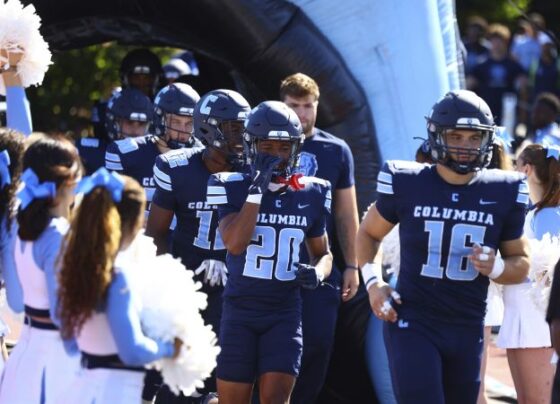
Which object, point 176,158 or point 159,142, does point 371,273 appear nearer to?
point 176,158

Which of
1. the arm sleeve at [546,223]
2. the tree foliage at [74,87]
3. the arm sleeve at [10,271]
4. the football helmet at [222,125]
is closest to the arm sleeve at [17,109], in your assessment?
the football helmet at [222,125]

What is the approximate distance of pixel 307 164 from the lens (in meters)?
7.11

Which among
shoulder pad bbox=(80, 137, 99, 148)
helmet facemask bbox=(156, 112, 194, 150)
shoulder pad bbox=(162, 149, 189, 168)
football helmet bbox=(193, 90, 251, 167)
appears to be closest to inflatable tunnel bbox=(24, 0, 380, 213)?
shoulder pad bbox=(80, 137, 99, 148)

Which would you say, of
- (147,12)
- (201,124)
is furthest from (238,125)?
(147,12)

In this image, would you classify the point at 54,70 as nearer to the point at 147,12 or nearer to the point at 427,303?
the point at 147,12

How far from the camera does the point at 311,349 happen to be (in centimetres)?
A: 692

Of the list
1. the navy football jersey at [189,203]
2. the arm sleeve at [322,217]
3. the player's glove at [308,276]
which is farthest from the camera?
the navy football jersey at [189,203]

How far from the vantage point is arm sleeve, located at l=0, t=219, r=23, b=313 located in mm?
4988

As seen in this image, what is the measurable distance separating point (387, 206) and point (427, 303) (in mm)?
462

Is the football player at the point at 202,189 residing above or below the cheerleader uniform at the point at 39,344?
above

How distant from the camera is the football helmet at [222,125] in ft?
21.8

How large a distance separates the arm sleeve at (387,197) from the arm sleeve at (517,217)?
0.48 metres

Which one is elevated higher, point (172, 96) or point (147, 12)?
point (147, 12)

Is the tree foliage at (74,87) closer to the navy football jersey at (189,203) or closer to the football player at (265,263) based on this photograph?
the navy football jersey at (189,203)
